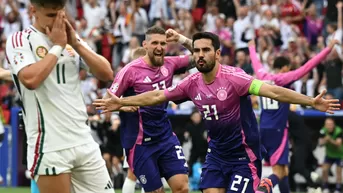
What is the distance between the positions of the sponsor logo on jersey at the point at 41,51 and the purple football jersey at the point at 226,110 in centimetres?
257

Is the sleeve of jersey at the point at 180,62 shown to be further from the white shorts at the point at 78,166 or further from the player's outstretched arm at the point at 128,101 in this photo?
the white shorts at the point at 78,166

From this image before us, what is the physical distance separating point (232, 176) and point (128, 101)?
140cm

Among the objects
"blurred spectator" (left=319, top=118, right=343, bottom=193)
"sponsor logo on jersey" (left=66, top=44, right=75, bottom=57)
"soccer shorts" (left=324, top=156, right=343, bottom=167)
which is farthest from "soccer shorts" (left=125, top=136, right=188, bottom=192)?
"soccer shorts" (left=324, top=156, right=343, bottom=167)

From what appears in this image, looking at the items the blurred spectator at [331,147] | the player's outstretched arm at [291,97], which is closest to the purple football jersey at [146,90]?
the player's outstretched arm at [291,97]

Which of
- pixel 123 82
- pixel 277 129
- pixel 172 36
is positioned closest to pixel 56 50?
pixel 172 36

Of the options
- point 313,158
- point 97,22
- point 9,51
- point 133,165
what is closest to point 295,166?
point 313,158

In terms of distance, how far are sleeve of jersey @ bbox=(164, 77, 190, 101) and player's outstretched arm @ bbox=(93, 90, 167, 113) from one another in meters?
0.06

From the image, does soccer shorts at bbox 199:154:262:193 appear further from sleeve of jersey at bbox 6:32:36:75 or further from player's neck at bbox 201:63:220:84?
sleeve of jersey at bbox 6:32:36:75

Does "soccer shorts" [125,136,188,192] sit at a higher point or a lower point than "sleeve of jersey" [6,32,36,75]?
lower

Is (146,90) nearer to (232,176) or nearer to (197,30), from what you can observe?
(232,176)

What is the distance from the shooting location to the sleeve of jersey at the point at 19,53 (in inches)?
292

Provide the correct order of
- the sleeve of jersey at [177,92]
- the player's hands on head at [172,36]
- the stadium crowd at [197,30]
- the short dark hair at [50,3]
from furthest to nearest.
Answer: the stadium crowd at [197,30]
the player's hands on head at [172,36]
the sleeve of jersey at [177,92]
the short dark hair at [50,3]

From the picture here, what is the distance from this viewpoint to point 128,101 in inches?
379

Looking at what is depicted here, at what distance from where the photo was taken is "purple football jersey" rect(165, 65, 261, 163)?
32.1 ft
